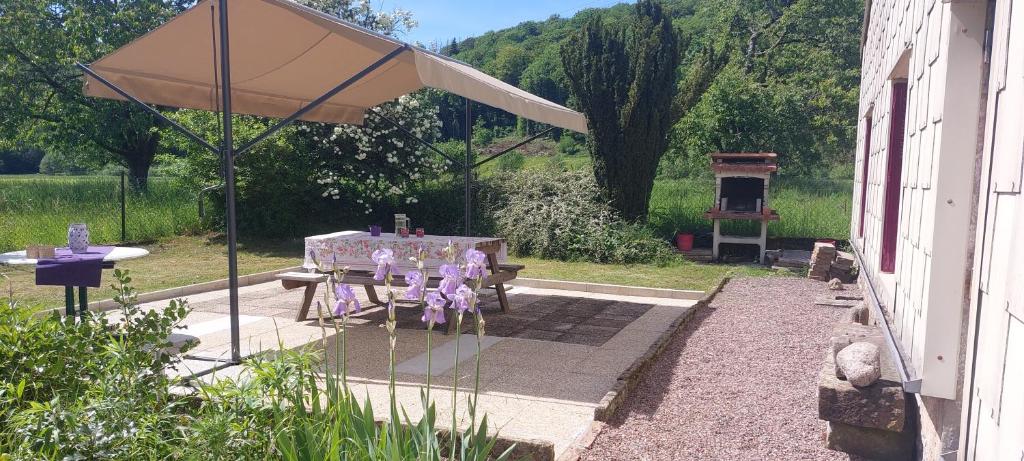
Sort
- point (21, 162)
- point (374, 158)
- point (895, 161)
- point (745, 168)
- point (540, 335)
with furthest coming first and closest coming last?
point (21, 162), point (374, 158), point (745, 168), point (540, 335), point (895, 161)

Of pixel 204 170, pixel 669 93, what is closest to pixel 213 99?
pixel 204 170

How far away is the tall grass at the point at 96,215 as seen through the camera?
10.6 meters

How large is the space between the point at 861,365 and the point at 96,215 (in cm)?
Answer: 1288

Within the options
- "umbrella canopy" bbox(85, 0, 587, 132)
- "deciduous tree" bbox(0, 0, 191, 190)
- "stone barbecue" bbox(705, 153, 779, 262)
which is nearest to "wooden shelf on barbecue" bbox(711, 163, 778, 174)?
"stone barbecue" bbox(705, 153, 779, 262)

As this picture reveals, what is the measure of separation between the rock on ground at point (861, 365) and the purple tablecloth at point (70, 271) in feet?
14.7

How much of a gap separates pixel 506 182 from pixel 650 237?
→ 9.41ft

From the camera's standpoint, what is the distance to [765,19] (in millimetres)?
25625

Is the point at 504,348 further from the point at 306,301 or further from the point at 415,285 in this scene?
the point at 415,285

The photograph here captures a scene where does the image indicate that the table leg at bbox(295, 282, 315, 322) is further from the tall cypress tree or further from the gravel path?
the tall cypress tree

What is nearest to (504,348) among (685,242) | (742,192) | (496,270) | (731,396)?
(496,270)

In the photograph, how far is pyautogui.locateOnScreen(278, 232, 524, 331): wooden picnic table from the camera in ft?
20.5

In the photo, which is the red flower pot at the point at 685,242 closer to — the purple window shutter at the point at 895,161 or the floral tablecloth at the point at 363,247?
the floral tablecloth at the point at 363,247

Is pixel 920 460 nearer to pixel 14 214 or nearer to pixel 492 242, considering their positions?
pixel 492 242

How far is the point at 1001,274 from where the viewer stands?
5.90 ft
